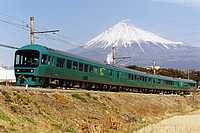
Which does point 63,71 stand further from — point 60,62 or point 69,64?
point 69,64

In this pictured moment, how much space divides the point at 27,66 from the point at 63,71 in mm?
3211

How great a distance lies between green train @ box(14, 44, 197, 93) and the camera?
30344mm

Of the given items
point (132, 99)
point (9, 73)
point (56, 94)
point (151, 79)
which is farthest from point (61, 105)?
point (9, 73)

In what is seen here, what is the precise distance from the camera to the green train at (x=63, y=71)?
30.3m

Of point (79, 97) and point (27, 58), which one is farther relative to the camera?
point (27, 58)

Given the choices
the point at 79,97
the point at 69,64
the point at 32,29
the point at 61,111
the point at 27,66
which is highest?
the point at 32,29

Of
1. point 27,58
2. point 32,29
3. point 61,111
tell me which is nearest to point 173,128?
point 61,111

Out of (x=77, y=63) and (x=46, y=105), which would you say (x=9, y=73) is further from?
(x=46, y=105)

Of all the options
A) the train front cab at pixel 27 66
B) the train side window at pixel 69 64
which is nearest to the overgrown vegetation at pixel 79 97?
the train front cab at pixel 27 66

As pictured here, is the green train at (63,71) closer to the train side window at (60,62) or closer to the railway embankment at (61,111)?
the train side window at (60,62)

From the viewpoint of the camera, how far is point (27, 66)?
30.6m

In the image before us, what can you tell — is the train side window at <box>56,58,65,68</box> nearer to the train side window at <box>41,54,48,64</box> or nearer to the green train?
the green train

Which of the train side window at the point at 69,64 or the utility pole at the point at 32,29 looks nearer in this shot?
the train side window at the point at 69,64

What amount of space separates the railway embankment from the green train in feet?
8.00
